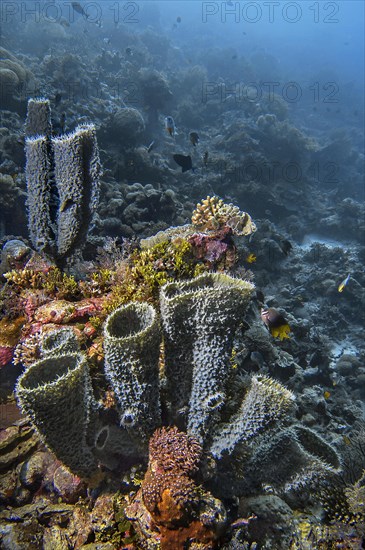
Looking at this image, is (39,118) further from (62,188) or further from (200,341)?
(200,341)

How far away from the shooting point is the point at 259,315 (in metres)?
5.48

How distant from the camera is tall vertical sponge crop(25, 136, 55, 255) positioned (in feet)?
13.5

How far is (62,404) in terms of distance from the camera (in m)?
2.05

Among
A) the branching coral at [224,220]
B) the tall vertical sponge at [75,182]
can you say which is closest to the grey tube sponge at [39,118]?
the tall vertical sponge at [75,182]

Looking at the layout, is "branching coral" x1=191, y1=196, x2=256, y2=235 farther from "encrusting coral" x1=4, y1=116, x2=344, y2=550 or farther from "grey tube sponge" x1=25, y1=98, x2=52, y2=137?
"grey tube sponge" x1=25, y1=98, x2=52, y2=137

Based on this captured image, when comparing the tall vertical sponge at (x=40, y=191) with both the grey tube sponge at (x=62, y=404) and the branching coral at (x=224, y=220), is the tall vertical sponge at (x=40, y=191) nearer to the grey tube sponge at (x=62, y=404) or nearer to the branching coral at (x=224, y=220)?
the branching coral at (x=224, y=220)

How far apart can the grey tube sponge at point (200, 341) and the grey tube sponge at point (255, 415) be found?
0.14 m

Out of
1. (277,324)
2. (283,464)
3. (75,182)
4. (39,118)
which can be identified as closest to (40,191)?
(75,182)

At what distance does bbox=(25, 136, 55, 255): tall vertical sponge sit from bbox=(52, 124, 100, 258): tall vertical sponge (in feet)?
0.42

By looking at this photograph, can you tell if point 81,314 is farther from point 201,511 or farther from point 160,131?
point 160,131

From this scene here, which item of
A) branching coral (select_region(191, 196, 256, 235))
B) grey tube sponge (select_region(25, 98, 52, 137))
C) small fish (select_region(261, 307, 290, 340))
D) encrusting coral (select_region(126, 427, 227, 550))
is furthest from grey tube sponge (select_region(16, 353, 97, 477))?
grey tube sponge (select_region(25, 98, 52, 137))

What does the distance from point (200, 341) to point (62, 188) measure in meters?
2.94

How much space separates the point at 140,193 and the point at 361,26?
131048 millimetres

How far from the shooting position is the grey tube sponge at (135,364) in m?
2.08
